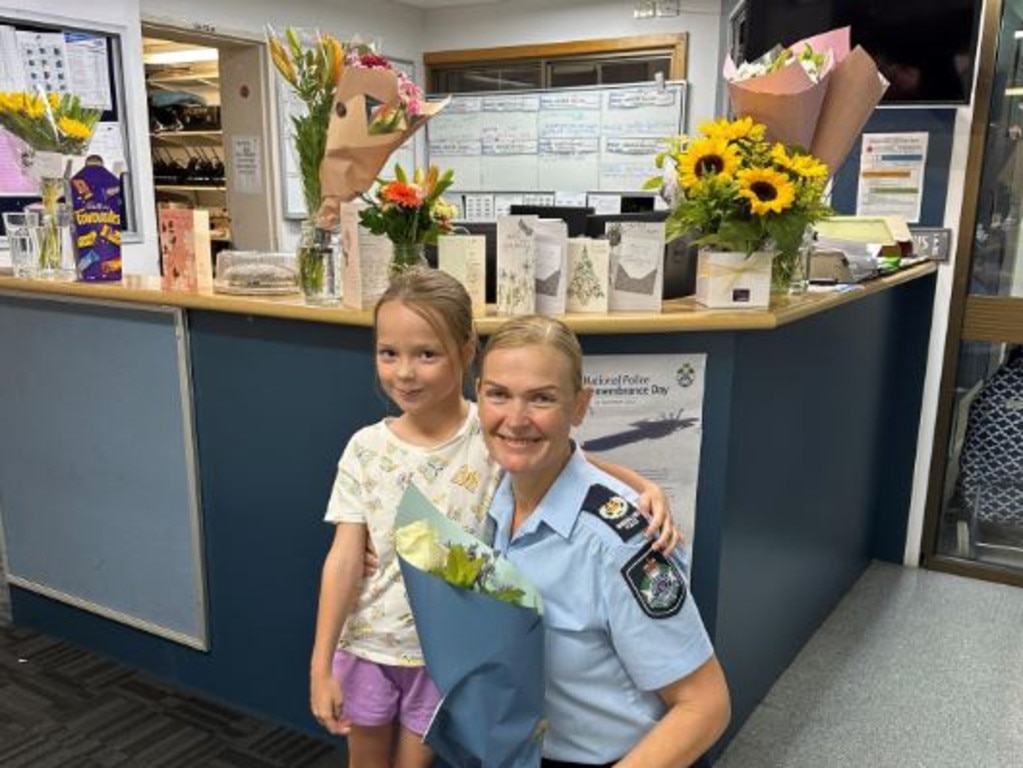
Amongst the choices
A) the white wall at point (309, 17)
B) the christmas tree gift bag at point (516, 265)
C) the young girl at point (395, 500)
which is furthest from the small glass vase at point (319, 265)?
the white wall at point (309, 17)

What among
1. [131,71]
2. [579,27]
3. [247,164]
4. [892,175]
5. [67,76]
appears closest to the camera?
[892,175]

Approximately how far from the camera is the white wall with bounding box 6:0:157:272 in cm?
402

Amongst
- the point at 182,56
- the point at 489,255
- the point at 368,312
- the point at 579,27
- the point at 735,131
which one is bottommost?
the point at 368,312

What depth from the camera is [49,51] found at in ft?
13.2

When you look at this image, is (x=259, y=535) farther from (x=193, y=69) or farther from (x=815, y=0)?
(x=193, y=69)

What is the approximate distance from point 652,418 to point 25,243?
181 cm

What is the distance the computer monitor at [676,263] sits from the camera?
2133 millimetres

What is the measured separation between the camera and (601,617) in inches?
41.1

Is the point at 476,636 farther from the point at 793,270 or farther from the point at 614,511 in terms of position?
the point at 793,270

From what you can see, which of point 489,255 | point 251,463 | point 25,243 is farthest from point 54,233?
point 489,255

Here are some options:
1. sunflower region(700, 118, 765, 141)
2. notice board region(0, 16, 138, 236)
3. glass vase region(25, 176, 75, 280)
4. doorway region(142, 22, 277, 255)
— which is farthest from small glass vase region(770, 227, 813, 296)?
doorway region(142, 22, 277, 255)

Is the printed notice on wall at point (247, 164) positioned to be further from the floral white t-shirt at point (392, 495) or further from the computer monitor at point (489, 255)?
the floral white t-shirt at point (392, 495)

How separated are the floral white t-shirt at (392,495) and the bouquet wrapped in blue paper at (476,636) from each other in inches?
21.6

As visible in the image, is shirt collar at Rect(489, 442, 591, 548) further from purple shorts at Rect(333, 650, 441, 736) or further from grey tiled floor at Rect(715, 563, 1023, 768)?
grey tiled floor at Rect(715, 563, 1023, 768)
